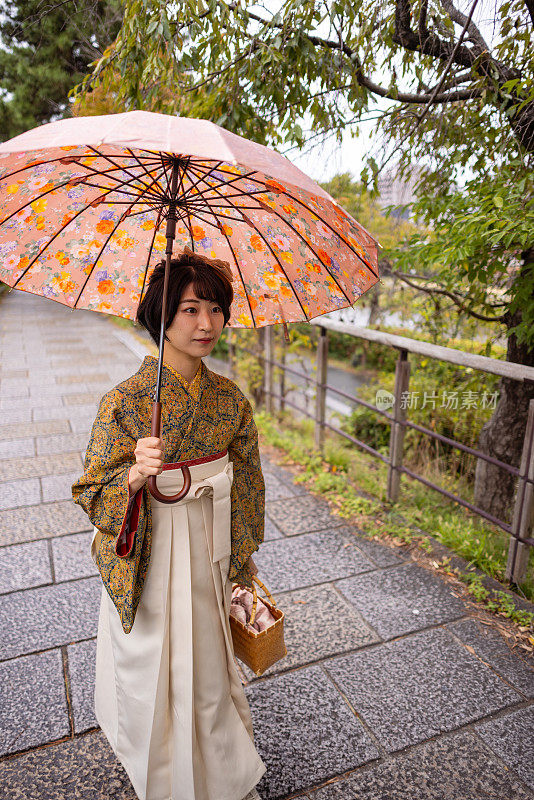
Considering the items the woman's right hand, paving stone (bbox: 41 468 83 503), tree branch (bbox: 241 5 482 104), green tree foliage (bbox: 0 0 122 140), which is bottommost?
paving stone (bbox: 41 468 83 503)

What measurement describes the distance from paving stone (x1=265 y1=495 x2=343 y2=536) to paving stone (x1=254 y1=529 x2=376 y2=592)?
11 centimetres

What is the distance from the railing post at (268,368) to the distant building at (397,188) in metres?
1.97

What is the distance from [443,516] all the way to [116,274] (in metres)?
3.04

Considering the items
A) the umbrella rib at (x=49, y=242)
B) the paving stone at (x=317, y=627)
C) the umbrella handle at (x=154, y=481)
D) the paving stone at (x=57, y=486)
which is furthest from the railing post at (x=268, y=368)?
the umbrella handle at (x=154, y=481)

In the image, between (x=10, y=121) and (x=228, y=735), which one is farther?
(x=10, y=121)

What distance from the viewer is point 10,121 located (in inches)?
440

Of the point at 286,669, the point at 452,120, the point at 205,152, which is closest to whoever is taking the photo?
the point at 205,152

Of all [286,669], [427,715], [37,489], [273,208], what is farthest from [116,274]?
[37,489]

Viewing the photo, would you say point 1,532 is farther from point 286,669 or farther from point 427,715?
point 427,715

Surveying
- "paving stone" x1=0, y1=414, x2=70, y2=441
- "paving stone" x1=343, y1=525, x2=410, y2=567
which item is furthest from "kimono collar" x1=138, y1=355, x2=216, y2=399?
"paving stone" x1=0, y1=414, x2=70, y2=441

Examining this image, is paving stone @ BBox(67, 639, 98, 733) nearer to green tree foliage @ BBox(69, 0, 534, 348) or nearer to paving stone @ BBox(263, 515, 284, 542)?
paving stone @ BBox(263, 515, 284, 542)

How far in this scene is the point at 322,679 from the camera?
235cm

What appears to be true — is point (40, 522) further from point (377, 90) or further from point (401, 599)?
point (377, 90)

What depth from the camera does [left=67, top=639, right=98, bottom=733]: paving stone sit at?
2104 mm
